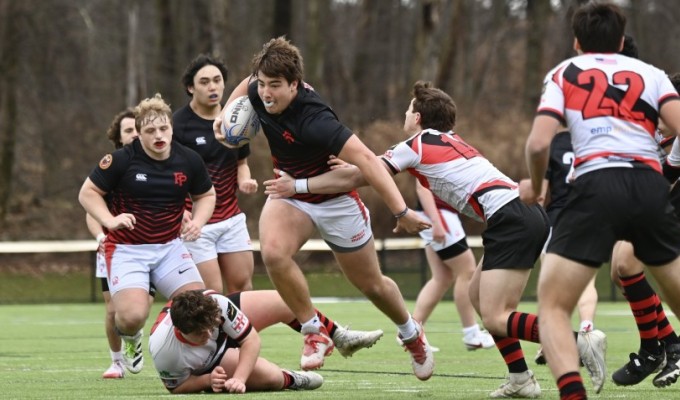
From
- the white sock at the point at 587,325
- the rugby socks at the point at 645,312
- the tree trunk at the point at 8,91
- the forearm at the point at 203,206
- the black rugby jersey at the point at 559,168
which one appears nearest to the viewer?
the rugby socks at the point at 645,312

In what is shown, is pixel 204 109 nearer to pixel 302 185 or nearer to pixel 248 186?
pixel 248 186

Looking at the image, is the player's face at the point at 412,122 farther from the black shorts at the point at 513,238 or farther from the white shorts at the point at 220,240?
the white shorts at the point at 220,240

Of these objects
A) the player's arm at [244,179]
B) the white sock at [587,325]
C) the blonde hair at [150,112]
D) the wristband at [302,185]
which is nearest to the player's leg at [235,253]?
the player's arm at [244,179]

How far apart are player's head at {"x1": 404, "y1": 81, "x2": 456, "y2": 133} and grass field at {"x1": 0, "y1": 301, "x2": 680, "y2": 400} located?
1686 mm

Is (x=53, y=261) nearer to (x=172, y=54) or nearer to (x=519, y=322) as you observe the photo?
(x=172, y=54)

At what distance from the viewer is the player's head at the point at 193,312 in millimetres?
7008

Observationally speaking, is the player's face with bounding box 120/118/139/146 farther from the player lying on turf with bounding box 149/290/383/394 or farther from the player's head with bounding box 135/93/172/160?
the player lying on turf with bounding box 149/290/383/394

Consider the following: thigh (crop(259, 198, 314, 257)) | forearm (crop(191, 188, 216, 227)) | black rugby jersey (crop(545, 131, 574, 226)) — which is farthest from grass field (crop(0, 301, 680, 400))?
black rugby jersey (crop(545, 131, 574, 226))

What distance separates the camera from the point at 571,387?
18.5 feet

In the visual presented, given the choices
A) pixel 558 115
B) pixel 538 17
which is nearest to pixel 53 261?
pixel 538 17

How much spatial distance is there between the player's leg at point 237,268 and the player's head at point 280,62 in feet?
8.79

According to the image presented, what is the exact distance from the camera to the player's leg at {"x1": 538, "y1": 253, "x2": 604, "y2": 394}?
5.71 meters

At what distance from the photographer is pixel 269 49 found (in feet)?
24.8

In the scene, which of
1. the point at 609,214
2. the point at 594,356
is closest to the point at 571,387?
the point at 609,214
